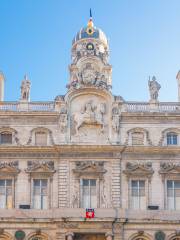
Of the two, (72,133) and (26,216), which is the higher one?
(72,133)

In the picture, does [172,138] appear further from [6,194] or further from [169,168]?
[6,194]

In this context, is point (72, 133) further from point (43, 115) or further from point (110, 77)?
point (110, 77)

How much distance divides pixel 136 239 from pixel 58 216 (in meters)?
5.82

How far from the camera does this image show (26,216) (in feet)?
143

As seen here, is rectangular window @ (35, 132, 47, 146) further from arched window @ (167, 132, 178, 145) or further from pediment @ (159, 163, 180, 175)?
arched window @ (167, 132, 178, 145)

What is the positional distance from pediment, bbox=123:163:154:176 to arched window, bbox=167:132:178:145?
9.00ft

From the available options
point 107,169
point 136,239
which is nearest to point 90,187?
point 107,169

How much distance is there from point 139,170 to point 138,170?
73 mm

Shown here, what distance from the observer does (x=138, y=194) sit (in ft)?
146

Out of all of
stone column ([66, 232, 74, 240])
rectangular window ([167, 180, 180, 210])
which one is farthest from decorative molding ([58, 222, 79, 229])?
rectangular window ([167, 180, 180, 210])

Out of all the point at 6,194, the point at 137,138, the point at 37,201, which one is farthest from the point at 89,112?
the point at 6,194

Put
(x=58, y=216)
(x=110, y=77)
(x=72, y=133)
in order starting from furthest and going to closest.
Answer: (x=110, y=77) < (x=72, y=133) < (x=58, y=216)

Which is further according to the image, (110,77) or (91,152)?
(110,77)

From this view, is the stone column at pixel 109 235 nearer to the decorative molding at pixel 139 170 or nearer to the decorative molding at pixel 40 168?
the decorative molding at pixel 139 170
